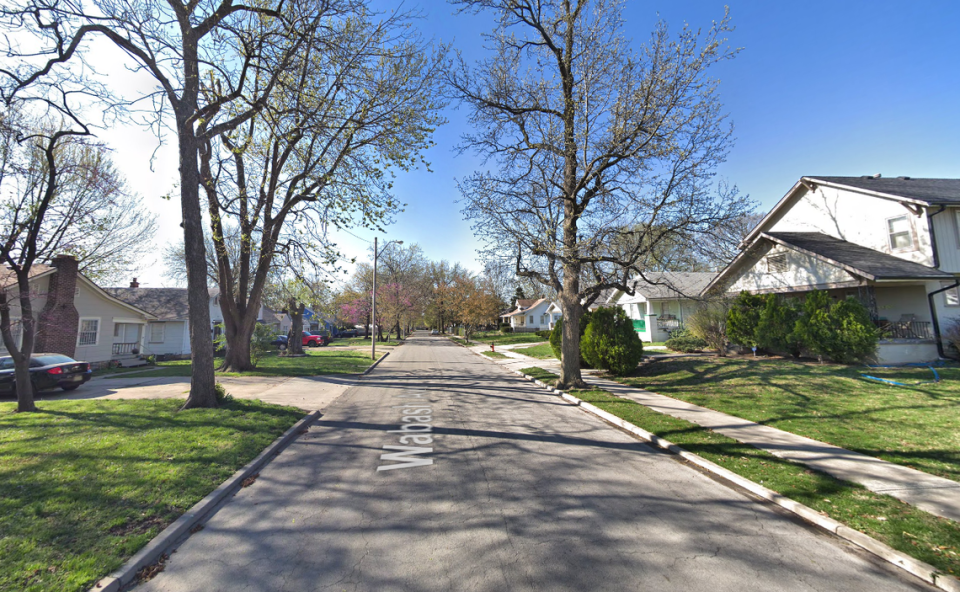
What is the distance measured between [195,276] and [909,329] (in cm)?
2157

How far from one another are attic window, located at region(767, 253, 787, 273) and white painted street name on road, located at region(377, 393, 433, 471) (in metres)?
15.7

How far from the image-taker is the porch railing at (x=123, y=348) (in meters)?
23.6

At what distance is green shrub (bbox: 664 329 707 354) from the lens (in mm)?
18983

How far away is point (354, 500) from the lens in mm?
4504

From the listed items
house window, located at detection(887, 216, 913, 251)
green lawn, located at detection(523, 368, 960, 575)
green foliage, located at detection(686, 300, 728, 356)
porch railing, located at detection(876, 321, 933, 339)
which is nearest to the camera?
green lawn, located at detection(523, 368, 960, 575)

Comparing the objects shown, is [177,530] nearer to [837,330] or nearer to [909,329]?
[837,330]

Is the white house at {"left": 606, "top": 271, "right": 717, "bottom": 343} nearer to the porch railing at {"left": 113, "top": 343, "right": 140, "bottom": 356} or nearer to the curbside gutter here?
the curbside gutter

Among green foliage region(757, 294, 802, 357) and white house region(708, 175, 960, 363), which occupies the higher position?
white house region(708, 175, 960, 363)

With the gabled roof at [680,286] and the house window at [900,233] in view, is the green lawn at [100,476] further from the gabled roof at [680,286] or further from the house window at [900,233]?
the gabled roof at [680,286]

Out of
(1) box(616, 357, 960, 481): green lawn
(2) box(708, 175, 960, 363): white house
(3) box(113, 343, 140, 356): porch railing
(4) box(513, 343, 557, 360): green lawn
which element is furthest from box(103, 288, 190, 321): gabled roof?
(2) box(708, 175, 960, 363): white house

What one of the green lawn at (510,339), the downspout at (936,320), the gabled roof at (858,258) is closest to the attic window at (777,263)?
the gabled roof at (858,258)

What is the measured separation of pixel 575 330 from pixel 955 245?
13790 millimetres

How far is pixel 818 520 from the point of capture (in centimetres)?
406

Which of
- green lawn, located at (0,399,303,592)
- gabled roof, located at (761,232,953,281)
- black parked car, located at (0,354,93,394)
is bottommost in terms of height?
green lawn, located at (0,399,303,592)
